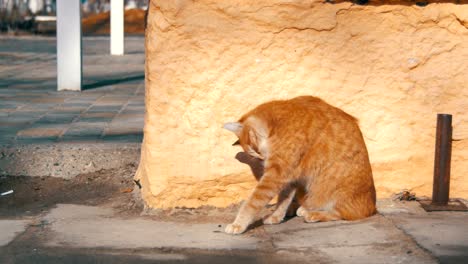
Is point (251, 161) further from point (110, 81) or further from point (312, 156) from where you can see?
point (110, 81)

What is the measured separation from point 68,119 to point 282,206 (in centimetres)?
358

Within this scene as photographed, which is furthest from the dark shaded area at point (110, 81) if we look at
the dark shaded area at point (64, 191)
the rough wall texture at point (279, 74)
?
the rough wall texture at point (279, 74)

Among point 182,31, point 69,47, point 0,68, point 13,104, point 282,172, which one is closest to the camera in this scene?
point 282,172

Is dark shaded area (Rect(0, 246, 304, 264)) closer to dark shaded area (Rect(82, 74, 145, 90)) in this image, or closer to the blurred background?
dark shaded area (Rect(82, 74, 145, 90))

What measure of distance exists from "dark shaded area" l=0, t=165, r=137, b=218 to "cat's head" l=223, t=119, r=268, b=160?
101 cm

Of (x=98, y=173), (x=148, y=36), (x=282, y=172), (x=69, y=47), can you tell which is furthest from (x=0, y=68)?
(x=282, y=172)

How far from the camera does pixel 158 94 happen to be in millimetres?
5520

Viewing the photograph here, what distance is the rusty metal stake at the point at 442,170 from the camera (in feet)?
17.9

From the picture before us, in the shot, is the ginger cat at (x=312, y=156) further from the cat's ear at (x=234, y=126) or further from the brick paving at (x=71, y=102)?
the brick paving at (x=71, y=102)

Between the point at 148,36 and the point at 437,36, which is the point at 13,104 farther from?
the point at 437,36

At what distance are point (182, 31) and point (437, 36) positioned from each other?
1.74 metres

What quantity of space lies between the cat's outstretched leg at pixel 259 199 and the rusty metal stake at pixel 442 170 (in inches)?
46.0

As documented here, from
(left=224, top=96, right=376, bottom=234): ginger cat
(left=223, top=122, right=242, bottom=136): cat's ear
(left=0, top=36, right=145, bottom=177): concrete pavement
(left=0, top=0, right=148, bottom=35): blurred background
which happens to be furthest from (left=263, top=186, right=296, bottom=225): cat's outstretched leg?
(left=0, top=0, right=148, bottom=35): blurred background

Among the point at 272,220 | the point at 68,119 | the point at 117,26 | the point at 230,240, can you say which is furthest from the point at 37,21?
the point at 230,240
